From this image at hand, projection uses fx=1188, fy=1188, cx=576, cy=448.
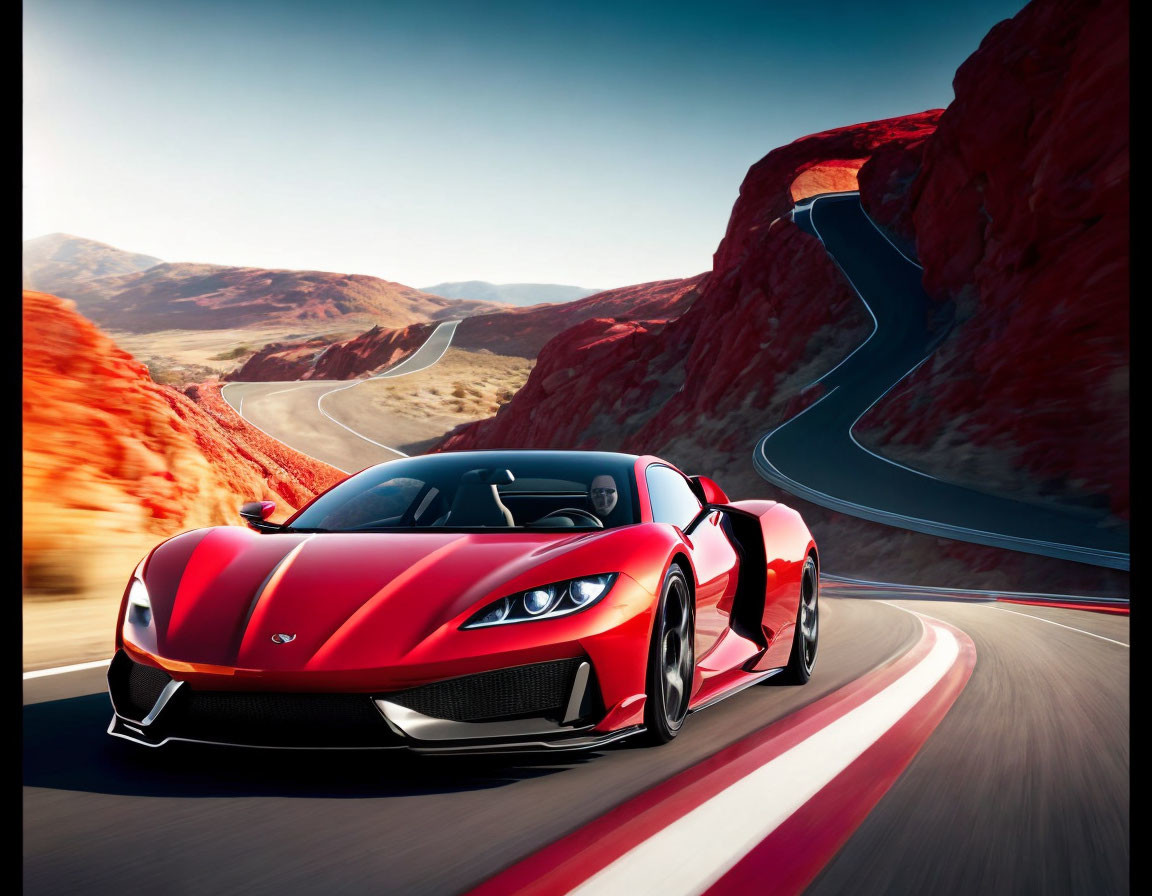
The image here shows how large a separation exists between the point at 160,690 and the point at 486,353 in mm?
110709

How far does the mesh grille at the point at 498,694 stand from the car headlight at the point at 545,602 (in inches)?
6.9

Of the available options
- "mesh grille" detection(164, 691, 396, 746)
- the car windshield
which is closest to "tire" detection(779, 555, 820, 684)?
the car windshield

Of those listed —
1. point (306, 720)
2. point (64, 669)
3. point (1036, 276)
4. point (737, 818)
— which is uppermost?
point (1036, 276)

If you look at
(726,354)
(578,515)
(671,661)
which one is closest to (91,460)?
(578,515)

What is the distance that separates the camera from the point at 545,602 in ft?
13.2

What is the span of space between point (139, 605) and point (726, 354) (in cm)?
5121

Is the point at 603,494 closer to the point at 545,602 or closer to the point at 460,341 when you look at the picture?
the point at 545,602

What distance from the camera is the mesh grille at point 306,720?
3574 mm

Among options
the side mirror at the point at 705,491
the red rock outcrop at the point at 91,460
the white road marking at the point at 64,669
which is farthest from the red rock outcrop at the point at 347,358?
the side mirror at the point at 705,491

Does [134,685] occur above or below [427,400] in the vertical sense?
above

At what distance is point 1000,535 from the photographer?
32.6m

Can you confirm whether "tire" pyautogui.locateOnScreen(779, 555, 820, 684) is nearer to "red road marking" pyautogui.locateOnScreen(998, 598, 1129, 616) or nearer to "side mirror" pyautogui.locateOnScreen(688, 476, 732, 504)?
"side mirror" pyautogui.locateOnScreen(688, 476, 732, 504)

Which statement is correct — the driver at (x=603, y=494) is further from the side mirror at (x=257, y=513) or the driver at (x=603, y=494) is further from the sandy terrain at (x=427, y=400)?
the sandy terrain at (x=427, y=400)
